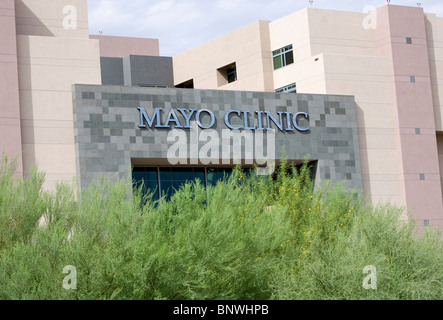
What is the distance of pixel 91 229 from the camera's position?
984 inches

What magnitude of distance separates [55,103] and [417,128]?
58.3ft

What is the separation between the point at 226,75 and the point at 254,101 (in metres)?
7.74

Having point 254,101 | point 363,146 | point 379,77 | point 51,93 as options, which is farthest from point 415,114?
point 51,93

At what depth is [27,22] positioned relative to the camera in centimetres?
3784

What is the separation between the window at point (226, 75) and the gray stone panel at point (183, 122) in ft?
22.6

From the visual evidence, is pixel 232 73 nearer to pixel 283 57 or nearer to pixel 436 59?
pixel 283 57

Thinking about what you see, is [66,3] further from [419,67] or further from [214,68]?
→ [419,67]

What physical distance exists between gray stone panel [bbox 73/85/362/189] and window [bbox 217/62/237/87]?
22.6 ft

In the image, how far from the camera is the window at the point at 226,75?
152ft

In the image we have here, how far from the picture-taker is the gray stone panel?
35647 mm

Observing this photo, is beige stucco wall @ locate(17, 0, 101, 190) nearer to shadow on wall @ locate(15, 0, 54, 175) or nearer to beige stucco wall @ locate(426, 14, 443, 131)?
shadow on wall @ locate(15, 0, 54, 175)
